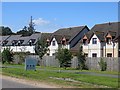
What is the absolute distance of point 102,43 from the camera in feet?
164

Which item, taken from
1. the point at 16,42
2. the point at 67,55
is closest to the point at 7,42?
the point at 16,42

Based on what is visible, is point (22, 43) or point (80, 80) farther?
point (22, 43)

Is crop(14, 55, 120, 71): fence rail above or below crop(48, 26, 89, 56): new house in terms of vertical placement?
below

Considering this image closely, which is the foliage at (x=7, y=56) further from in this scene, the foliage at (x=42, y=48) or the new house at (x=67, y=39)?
the new house at (x=67, y=39)

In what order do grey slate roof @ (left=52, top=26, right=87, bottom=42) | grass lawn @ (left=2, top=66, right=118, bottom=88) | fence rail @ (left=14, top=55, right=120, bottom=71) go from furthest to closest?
grey slate roof @ (left=52, top=26, right=87, bottom=42) → fence rail @ (left=14, top=55, right=120, bottom=71) → grass lawn @ (left=2, top=66, right=118, bottom=88)

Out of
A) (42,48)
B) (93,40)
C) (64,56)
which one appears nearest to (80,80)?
(64,56)

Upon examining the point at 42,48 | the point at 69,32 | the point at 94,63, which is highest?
the point at 69,32

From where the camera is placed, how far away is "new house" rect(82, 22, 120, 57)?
48250 millimetres

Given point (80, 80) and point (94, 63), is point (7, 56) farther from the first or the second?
point (80, 80)

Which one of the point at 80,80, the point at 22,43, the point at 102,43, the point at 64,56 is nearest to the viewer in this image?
the point at 80,80

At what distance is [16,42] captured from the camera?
8400 centimetres

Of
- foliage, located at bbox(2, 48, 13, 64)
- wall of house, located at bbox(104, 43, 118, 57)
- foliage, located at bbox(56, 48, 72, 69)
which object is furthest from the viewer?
foliage, located at bbox(2, 48, 13, 64)

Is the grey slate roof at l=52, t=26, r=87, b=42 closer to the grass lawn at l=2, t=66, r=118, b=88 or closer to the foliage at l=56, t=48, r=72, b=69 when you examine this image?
the foliage at l=56, t=48, r=72, b=69

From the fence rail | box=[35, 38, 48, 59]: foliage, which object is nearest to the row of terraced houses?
box=[35, 38, 48, 59]: foliage
